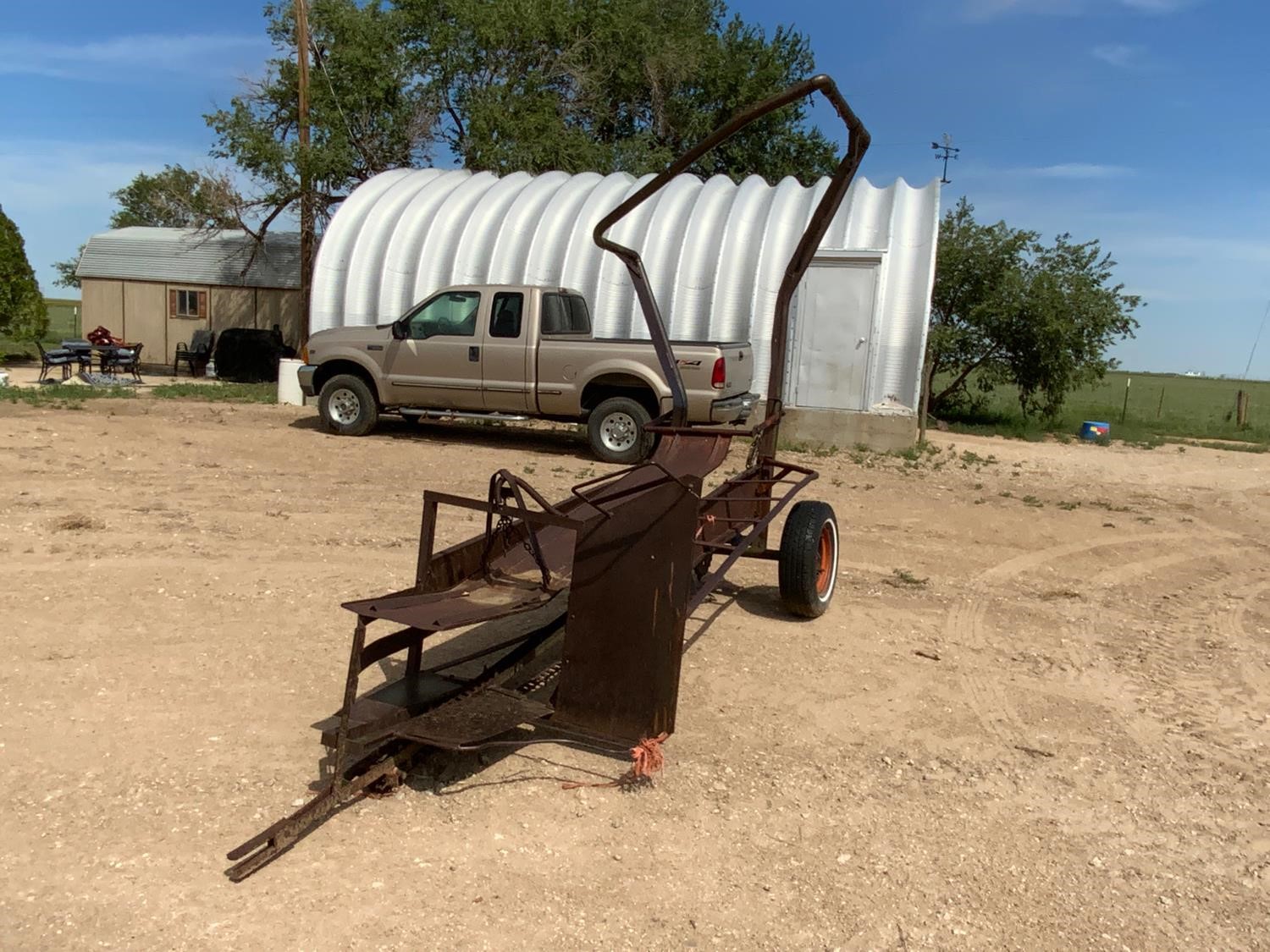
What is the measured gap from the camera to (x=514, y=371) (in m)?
12.4

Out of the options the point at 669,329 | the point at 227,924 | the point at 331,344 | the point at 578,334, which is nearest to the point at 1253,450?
the point at 669,329

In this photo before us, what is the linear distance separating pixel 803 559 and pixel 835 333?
9472 mm

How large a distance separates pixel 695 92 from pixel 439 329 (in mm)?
21678

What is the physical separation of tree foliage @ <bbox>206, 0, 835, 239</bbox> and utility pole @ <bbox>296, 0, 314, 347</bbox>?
0.68 feet

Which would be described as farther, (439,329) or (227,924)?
(439,329)

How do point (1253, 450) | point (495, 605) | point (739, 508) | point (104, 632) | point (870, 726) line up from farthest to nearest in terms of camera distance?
1. point (1253, 450)
2. point (739, 508)
3. point (104, 632)
4. point (870, 726)
5. point (495, 605)

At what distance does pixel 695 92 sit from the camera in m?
31.4

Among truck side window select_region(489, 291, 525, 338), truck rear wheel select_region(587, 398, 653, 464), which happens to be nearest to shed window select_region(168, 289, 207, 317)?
truck side window select_region(489, 291, 525, 338)

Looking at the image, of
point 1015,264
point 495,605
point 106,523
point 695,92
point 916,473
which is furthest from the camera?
point 695,92

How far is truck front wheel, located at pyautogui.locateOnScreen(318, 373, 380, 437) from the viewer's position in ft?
42.5

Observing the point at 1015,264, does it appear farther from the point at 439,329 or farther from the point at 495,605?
the point at 495,605

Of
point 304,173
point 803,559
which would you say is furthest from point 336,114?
point 803,559

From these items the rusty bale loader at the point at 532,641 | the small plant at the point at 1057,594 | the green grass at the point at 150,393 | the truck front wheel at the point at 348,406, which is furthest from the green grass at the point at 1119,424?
the rusty bale loader at the point at 532,641

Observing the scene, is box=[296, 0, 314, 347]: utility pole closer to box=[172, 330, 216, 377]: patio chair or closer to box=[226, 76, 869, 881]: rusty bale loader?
box=[172, 330, 216, 377]: patio chair
